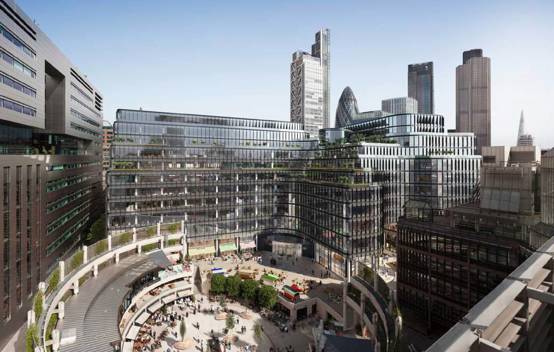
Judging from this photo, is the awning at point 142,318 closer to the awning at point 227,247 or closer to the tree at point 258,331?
the tree at point 258,331

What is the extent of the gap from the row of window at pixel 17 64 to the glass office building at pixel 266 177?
3047 centimetres

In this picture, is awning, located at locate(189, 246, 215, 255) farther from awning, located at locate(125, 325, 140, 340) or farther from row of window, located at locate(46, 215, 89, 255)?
awning, located at locate(125, 325, 140, 340)

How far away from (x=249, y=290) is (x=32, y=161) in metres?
42.2

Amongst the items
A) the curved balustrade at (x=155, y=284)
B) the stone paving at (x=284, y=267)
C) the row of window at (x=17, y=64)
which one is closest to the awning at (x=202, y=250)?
the stone paving at (x=284, y=267)

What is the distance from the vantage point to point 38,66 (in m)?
56.0

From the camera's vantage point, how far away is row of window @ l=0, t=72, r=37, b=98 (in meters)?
45.0

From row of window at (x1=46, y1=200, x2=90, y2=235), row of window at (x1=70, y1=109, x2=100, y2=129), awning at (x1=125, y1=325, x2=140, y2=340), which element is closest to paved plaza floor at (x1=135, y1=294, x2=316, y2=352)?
awning at (x1=125, y1=325, x2=140, y2=340)

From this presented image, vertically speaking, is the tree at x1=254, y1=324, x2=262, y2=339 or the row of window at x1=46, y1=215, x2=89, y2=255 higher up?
the row of window at x1=46, y1=215, x2=89, y2=255

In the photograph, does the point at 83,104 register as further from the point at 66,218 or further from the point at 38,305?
the point at 38,305

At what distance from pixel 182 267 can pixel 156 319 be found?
1103cm

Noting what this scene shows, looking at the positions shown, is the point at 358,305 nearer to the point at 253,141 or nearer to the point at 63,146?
the point at 253,141

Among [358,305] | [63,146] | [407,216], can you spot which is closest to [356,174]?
[407,216]

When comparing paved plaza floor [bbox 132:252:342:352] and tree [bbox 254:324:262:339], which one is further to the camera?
tree [bbox 254:324:262:339]

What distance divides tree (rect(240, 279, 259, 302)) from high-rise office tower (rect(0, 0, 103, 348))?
110ft
